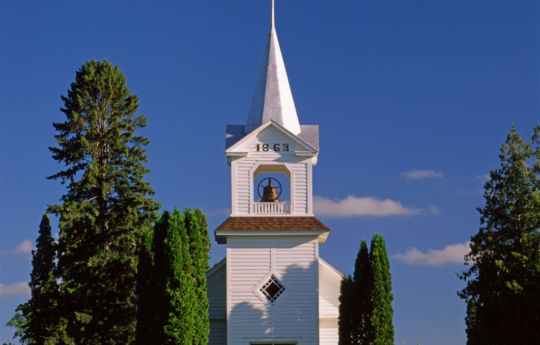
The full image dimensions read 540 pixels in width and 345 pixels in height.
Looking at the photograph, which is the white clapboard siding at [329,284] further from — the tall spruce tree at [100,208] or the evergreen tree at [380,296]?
the tall spruce tree at [100,208]

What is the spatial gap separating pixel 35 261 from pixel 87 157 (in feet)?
44.7

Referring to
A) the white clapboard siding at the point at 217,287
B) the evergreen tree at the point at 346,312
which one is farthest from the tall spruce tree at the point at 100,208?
the evergreen tree at the point at 346,312

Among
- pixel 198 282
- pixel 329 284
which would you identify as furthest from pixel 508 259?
pixel 198 282

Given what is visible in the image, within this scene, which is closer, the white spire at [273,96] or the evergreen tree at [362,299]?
the evergreen tree at [362,299]

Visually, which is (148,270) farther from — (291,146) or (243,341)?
(291,146)

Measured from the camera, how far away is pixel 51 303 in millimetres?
37781

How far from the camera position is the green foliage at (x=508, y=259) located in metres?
33.5

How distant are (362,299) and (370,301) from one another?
0.62 meters

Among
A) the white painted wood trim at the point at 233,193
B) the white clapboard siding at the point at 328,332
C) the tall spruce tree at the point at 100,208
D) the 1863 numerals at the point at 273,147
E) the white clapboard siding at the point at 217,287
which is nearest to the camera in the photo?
the white painted wood trim at the point at 233,193

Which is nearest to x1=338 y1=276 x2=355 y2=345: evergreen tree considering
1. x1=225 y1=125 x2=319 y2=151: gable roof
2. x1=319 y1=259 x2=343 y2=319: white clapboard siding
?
x1=319 y1=259 x2=343 y2=319: white clapboard siding

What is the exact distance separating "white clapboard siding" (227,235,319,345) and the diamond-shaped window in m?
0.17

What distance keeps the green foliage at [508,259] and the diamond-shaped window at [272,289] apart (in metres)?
9.97

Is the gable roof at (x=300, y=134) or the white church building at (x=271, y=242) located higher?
the gable roof at (x=300, y=134)

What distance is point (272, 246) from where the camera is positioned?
95.6ft
